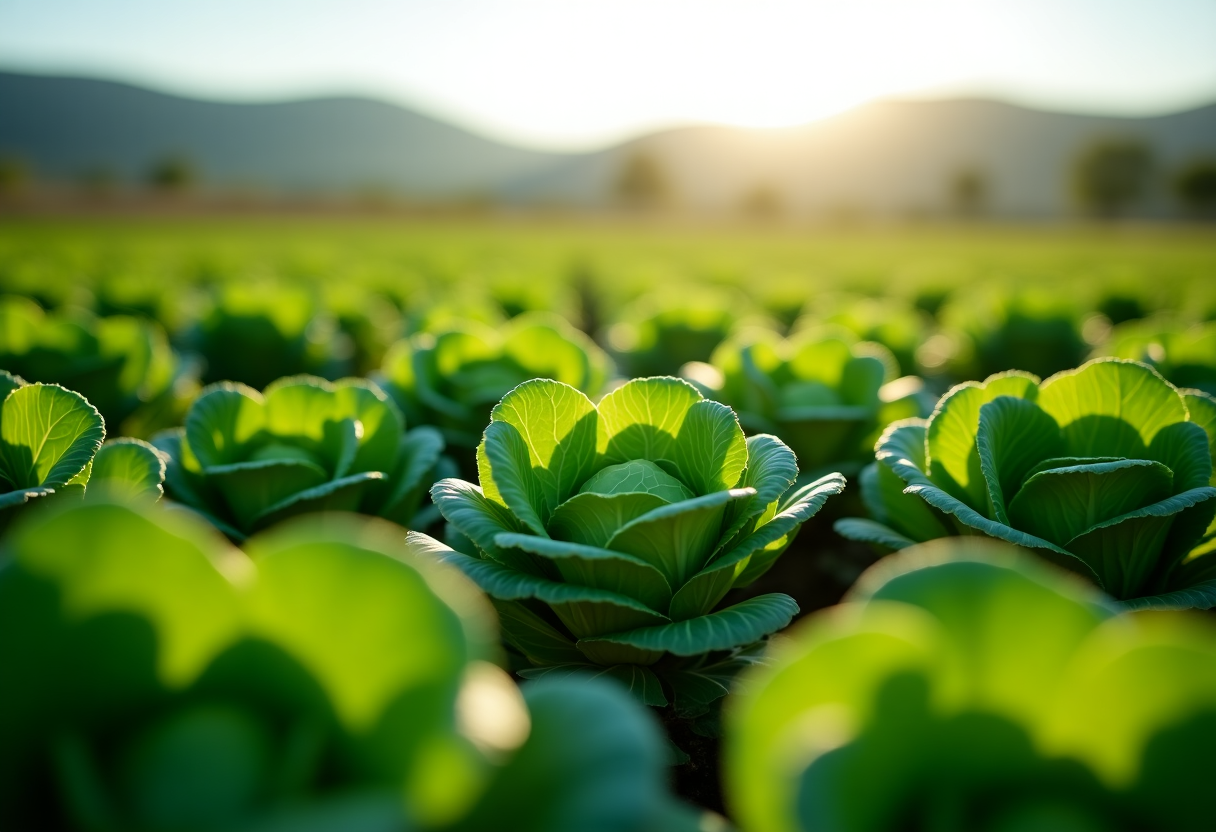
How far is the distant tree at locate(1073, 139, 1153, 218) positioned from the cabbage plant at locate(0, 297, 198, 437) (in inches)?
2961

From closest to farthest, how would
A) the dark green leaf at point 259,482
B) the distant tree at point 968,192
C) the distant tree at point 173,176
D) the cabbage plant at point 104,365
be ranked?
1. the dark green leaf at point 259,482
2. the cabbage plant at point 104,365
3. the distant tree at point 173,176
4. the distant tree at point 968,192

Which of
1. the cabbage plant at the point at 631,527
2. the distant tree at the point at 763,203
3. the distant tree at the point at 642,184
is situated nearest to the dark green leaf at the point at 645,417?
the cabbage plant at the point at 631,527

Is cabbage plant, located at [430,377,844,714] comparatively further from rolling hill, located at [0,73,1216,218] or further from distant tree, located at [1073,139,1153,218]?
rolling hill, located at [0,73,1216,218]

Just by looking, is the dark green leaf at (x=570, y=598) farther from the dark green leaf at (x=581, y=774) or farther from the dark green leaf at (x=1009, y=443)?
the dark green leaf at (x=1009, y=443)

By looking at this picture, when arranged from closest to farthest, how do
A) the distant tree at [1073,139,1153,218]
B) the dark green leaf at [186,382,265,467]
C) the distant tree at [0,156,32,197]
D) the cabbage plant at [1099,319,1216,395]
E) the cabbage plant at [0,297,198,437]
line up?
the dark green leaf at [186,382,265,467]
the cabbage plant at [1099,319,1216,395]
the cabbage plant at [0,297,198,437]
the distant tree at [0,156,32,197]
the distant tree at [1073,139,1153,218]

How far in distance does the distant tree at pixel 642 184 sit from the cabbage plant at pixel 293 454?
251 ft

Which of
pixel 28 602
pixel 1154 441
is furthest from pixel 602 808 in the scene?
pixel 1154 441

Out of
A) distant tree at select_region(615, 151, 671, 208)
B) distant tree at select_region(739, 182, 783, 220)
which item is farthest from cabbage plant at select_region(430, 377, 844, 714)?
distant tree at select_region(615, 151, 671, 208)

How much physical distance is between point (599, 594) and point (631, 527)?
0.15 m

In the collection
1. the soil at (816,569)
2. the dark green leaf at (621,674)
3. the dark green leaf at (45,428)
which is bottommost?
the soil at (816,569)

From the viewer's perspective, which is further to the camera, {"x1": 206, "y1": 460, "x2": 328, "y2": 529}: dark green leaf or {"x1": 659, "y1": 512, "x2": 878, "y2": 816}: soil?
{"x1": 659, "y1": 512, "x2": 878, "y2": 816}: soil

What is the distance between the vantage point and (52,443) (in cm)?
153

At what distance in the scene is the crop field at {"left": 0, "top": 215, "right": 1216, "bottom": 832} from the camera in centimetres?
72

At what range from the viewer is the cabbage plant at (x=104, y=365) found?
2634 mm
